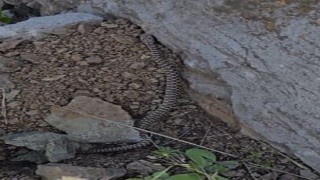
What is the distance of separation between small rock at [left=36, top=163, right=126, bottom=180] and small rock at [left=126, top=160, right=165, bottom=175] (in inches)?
1.3

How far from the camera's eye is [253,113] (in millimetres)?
2461

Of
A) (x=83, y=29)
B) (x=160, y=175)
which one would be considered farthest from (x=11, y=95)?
(x=160, y=175)

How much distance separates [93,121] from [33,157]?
244 mm

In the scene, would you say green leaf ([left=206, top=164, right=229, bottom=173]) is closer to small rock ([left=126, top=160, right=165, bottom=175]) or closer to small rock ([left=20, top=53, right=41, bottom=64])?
small rock ([left=126, top=160, right=165, bottom=175])

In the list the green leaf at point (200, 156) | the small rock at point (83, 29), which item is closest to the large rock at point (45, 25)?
the small rock at point (83, 29)

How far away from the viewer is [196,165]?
7.41 ft

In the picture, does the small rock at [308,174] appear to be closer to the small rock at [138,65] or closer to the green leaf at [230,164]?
the green leaf at [230,164]

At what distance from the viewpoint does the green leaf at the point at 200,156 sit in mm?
2277

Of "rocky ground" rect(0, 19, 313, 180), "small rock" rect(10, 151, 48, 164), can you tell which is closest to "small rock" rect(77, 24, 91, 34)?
"rocky ground" rect(0, 19, 313, 180)

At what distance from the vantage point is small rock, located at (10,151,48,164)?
2.45 metres

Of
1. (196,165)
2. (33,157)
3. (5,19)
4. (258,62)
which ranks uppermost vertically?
(258,62)

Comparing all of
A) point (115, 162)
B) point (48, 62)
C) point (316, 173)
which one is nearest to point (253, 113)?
point (316, 173)

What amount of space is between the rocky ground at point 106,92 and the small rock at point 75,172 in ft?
0.16

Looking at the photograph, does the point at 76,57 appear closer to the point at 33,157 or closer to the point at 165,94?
the point at 165,94
